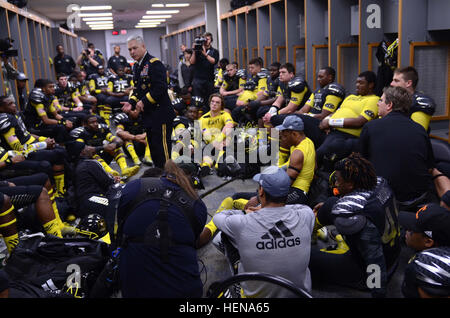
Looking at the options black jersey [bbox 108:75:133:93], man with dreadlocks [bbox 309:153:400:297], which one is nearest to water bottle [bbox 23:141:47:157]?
man with dreadlocks [bbox 309:153:400:297]

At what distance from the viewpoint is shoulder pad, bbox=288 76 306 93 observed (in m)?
5.52

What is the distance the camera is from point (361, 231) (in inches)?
92.3

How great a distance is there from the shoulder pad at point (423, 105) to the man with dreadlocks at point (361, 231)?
4.27 feet

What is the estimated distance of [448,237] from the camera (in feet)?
7.14

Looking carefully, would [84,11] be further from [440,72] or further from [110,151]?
[440,72]

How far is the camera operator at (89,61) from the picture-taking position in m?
12.0

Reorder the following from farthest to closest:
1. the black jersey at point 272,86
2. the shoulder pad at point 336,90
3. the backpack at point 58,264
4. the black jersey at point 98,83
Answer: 1. the black jersey at point 98,83
2. the black jersey at point 272,86
3. the shoulder pad at point 336,90
4. the backpack at point 58,264

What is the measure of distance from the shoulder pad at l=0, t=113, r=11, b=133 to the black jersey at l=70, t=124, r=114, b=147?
847mm

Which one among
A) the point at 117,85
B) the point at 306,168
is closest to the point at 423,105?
the point at 306,168

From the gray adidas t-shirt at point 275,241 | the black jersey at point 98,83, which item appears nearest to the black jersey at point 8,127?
the gray adidas t-shirt at point 275,241

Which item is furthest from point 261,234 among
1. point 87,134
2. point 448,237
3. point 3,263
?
point 87,134

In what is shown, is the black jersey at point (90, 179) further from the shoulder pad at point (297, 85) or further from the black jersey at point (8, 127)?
the shoulder pad at point (297, 85)
